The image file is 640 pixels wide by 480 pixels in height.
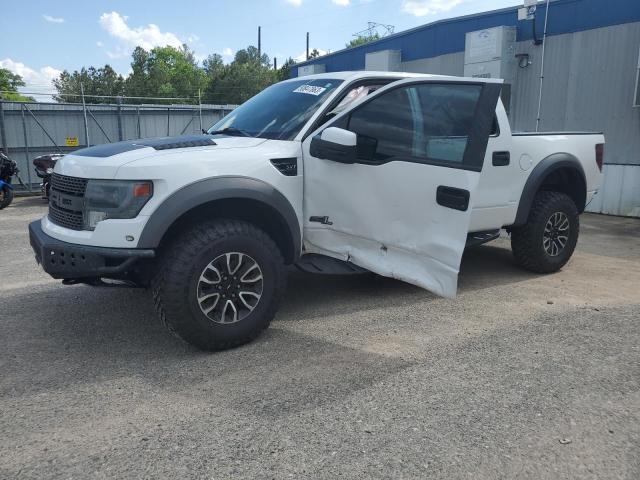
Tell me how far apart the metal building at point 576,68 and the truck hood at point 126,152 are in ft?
29.4

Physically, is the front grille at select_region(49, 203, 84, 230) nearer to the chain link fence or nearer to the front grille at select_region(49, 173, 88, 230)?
the front grille at select_region(49, 173, 88, 230)

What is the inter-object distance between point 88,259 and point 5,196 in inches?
370

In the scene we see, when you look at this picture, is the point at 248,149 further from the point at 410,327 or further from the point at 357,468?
the point at 357,468

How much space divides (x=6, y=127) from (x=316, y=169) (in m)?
13.2

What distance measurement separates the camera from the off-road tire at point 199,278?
134 inches

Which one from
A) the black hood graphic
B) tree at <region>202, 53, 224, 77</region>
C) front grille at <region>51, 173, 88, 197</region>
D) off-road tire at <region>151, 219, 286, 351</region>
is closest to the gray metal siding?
off-road tire at <region>151, 219, 286, 351</region>

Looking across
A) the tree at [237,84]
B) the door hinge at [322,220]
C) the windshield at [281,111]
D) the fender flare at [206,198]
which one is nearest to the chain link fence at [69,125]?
the windshield at [281,111]

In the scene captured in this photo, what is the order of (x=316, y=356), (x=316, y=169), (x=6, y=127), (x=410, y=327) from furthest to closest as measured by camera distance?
(x=6, y=127)
(x=410, y=327)
(x=316, y=169)
(x=316, y=356)

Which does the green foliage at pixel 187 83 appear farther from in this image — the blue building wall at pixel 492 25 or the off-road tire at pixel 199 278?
the off-road tire at pixel 199 278

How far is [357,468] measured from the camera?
8.05 feet

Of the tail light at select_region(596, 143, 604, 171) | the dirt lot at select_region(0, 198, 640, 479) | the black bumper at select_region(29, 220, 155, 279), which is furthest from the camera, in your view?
the tail light at select_region(596, 143, 604, 171)

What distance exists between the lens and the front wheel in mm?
11070

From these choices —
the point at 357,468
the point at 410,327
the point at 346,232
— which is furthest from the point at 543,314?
the point at 357,468

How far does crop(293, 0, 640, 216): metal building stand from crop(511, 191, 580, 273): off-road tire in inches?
217
